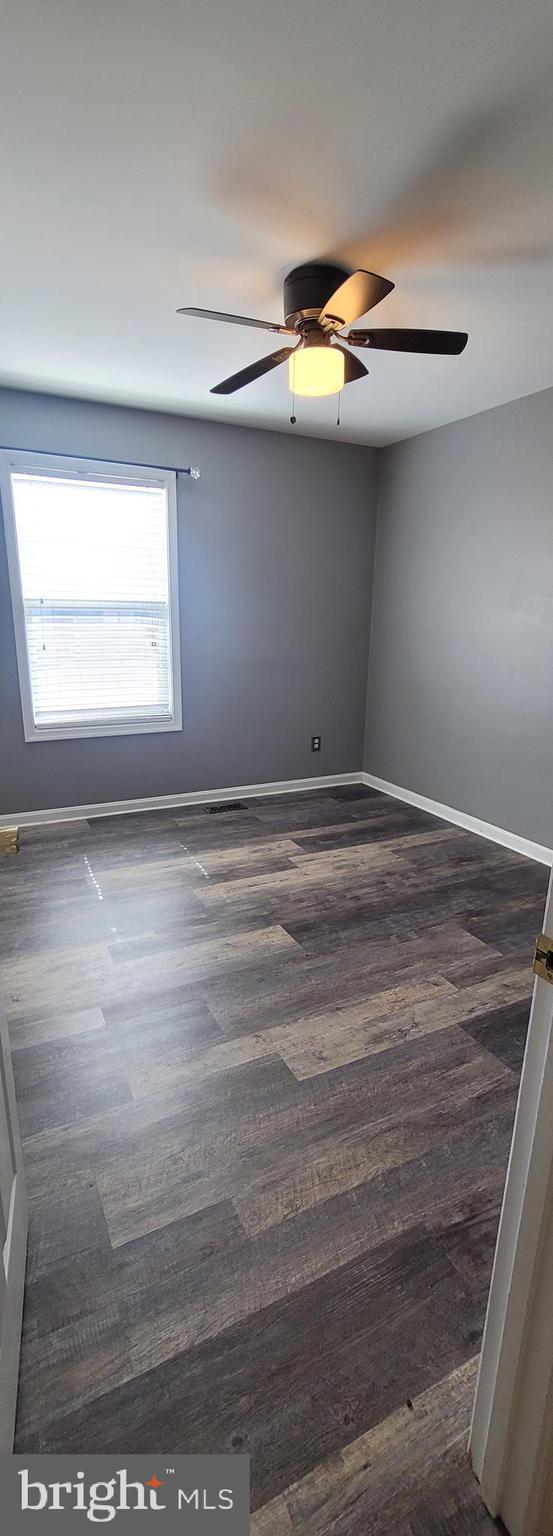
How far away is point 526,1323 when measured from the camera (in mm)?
Result: 776

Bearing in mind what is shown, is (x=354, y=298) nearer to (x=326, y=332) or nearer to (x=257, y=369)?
(x=326, y=332)

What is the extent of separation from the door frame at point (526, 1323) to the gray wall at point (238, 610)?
3.42 m

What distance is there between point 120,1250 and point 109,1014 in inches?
31.5

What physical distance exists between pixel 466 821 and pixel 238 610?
2.06m

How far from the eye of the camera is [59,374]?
2.95 metres

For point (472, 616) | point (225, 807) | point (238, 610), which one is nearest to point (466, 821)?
point (472, 616)

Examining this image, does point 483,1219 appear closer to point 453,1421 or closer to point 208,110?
point 453,1421

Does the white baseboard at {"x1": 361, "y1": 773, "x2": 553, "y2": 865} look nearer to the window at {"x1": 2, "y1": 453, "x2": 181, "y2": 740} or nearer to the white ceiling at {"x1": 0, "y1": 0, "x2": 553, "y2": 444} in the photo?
the window at {"x1": 2, "y1": 453, "x2": 181, "y2": 740}

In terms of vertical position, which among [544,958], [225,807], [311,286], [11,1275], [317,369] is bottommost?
[225,807]

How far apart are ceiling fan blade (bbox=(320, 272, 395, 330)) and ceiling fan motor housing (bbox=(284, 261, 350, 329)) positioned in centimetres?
8

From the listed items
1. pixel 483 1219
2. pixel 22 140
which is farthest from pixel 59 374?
pixel 483 1219

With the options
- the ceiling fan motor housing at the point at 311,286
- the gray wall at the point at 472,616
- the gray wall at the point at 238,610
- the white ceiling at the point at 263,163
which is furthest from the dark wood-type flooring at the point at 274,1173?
the white ceiling at the point at 263,163

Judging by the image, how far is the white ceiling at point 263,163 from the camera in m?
1.18

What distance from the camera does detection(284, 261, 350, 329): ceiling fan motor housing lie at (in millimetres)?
1964
